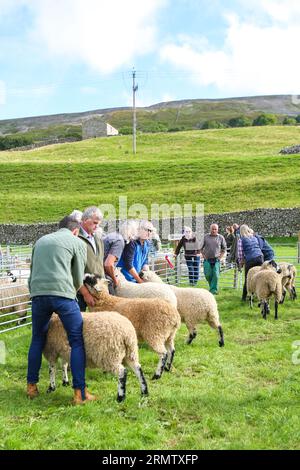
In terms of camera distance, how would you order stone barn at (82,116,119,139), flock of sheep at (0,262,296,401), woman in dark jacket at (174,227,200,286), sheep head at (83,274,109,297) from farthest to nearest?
stone barn at (82,116,119,139) → woman in dark jacket at (174,227,200,286) → sheep head at (83,274,109,297) → flock of sheep at (0,262,296,401)

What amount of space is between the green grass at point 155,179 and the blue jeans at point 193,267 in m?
22.9

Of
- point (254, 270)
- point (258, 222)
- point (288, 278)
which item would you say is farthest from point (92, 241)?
point (258, 222)

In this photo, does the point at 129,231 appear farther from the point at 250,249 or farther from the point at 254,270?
the point at 250,249

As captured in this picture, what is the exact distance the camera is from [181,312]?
325 inches

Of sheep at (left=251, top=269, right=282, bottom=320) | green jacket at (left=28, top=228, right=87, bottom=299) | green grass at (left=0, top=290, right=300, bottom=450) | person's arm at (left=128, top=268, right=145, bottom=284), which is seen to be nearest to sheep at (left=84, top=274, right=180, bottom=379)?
green grass at (left=0, top=290, right=300, bottom=450)

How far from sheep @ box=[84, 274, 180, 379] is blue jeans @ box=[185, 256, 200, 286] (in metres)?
7.28

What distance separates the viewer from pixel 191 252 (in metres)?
14.0

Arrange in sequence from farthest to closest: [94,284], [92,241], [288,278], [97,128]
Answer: [97,128], [288,278], [92,241], [94,284]

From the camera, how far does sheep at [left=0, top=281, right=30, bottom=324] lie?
10086mm

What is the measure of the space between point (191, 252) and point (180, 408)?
29.1 ft

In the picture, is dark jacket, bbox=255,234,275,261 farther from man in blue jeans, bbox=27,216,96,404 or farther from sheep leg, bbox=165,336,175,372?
man in blue jeans, bbox=27,216,96,404

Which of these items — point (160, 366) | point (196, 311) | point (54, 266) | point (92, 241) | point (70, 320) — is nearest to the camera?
point (54, 266)

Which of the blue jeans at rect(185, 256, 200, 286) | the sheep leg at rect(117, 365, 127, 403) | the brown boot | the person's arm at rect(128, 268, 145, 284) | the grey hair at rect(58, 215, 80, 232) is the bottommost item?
the blue jeans at rect(185, 256, 200, 286)
